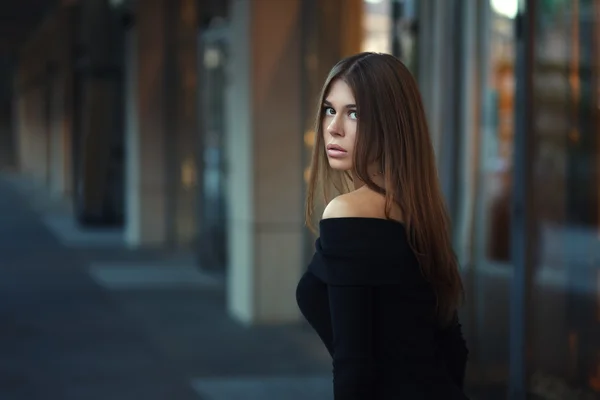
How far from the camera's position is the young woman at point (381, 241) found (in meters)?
2.44

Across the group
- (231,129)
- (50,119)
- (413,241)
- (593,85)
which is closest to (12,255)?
(231,129)

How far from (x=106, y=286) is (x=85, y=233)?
8.13 metres

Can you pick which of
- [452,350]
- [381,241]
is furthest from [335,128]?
[452,350]

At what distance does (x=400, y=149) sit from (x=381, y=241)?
20 centimetres

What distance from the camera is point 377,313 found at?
2.47m

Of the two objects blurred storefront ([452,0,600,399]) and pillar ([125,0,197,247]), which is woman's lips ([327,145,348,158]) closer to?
blurred storefront ([452,0,600,399])

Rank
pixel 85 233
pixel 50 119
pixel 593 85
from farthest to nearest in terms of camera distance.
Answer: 1. pixel 50 119
2. pixel 85 233
3. pixel 593 85

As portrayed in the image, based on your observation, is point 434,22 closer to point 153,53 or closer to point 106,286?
point 106,286

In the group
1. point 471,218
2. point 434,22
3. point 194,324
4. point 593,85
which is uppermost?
point 434,22

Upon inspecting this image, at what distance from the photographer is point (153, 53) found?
1762cm

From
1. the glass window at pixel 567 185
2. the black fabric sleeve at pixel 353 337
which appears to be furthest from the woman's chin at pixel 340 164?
the glass window at pixel 567 185

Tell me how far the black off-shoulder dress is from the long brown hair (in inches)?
2.1

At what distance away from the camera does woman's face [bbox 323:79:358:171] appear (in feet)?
8.23

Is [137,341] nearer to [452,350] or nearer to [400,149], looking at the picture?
[452,350]
